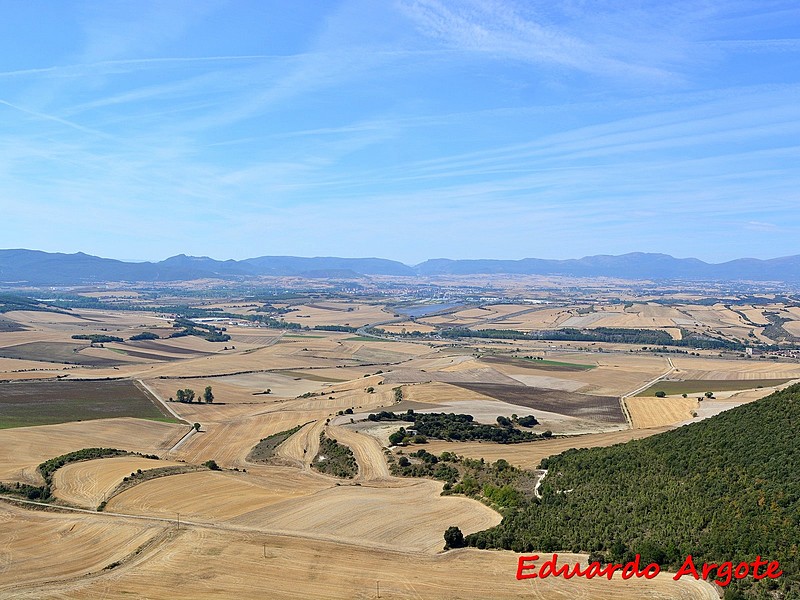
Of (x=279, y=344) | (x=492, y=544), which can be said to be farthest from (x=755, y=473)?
(x=279, y=344)

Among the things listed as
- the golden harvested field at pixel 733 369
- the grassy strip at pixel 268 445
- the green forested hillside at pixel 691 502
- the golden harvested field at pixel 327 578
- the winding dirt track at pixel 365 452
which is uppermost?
the green forested hillside at pixel 691 502

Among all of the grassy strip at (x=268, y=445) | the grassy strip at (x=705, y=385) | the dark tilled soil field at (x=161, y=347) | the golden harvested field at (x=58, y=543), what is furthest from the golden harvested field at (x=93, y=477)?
the dark tilled soil field at (x=161, y=347)

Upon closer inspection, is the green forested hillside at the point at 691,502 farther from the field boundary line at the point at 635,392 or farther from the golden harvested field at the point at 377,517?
the field boundary line at the point at 635,392

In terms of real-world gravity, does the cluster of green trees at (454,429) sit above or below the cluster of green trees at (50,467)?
below

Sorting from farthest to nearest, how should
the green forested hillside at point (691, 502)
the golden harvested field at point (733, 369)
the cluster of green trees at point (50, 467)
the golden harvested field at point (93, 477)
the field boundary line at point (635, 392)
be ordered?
the golden harvested field at point (733, 369), the field boundary line at point (635, 392), the cluster of green trees at point (50, 467), the golden harvested field at point (93, 477), the green forested hillside at point (691, 502)

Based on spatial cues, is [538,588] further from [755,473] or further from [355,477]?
[355,477]

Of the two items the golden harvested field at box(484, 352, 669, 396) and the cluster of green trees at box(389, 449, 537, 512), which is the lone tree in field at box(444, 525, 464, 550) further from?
the golden harvested field at box(484, 352, 669, 396)

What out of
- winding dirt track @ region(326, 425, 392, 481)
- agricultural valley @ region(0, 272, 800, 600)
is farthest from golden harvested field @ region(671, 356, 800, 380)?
winding dirt track @ region(326, 425, 392, 481)
